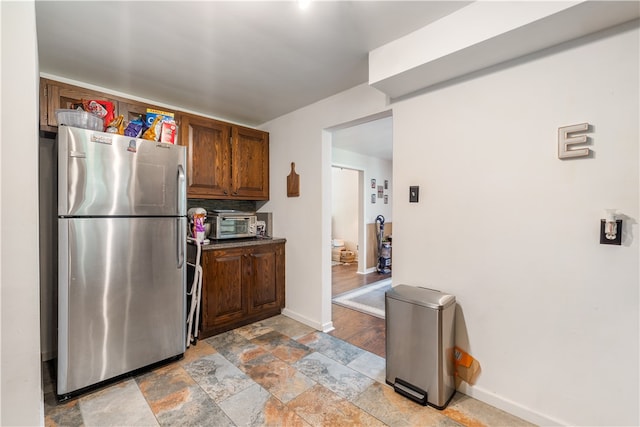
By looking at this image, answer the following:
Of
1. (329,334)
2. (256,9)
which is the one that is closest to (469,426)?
(329,334)

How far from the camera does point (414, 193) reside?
214 centimetres

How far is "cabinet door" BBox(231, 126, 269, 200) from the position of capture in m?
3.13

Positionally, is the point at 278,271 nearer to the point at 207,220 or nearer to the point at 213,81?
the point at 207,220

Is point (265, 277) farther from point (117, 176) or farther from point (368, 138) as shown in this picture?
point (368, 138)

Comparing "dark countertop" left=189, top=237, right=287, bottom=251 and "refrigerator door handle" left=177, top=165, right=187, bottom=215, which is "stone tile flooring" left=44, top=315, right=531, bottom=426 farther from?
"refrigerator door handle" left=177, top=165, right=187, bottom=215

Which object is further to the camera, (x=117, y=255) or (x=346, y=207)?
(x=346, y=207)

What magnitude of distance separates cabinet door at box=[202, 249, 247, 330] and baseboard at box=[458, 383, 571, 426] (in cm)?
211

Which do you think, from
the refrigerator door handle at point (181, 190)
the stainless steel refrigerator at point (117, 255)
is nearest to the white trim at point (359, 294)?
the stainless steel refrigerator at point (117, 255)

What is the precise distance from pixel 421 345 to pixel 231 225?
7.18ft

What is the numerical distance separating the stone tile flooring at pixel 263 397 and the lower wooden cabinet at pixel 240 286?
386mm

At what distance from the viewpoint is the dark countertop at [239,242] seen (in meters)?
2.71

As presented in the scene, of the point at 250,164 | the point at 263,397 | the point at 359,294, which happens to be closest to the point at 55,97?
the point at 250,164

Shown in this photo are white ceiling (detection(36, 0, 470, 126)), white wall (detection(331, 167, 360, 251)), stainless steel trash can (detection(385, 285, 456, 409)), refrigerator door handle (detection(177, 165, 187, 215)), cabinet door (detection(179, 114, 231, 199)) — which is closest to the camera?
white ceiling (detection(36, 0, 470, 126))

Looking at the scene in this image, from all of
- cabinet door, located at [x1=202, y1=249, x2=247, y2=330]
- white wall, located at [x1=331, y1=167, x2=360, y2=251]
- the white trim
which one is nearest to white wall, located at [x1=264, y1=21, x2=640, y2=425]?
the white trim
